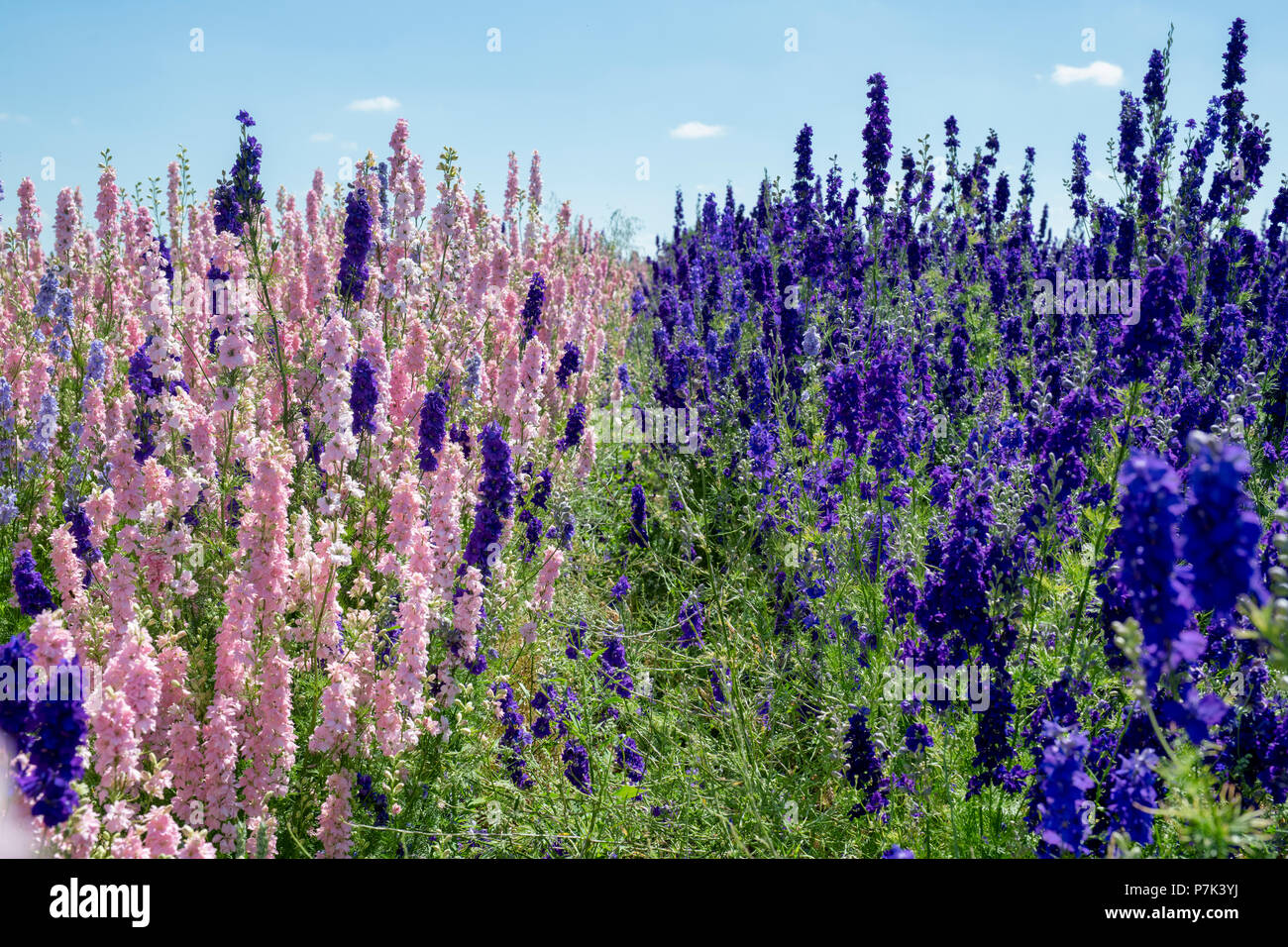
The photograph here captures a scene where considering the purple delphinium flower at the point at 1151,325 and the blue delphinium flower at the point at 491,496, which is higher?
the purple delphinium flower at the point at 1151,325

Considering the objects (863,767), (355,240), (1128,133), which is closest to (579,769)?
(863,767)

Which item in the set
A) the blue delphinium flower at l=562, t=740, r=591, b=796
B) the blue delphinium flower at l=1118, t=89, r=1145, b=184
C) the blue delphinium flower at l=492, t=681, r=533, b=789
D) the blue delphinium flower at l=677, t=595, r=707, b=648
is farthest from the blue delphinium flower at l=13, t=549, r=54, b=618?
the blue delphinium flower at l=1118, t=89, r=1145, b=184

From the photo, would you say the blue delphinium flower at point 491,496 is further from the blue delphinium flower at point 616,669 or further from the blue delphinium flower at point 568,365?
the blue delphinium flower at point 568,365

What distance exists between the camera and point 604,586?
5.34 metres

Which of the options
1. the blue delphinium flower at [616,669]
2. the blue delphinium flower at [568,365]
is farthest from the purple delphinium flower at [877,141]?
the blue delphinium flower at [616,669]

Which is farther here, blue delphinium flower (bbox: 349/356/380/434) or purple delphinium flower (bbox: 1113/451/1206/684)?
blue delphinium flower (bbox: 349/356/380/434)

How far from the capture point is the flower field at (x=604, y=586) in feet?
6.33

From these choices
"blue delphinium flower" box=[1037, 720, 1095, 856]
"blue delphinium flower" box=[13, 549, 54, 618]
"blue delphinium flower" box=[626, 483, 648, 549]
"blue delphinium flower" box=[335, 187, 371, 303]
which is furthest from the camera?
"blue delphinium flower" box=[626, 483, 648, 549]

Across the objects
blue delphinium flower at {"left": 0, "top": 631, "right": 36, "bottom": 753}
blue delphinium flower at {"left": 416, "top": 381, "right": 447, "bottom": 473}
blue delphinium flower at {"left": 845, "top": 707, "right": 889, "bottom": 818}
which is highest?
blue delphinium flower at {"left": 416, "top": 381, "right": 447, "bottom": 473}

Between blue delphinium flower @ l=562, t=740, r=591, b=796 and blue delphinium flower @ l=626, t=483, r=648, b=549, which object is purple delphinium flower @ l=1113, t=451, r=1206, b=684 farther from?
blue delphinium flower @ l=626, t=483, r=648, b=549

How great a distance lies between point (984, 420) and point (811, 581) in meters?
1.23

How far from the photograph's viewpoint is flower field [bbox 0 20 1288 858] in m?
1.93

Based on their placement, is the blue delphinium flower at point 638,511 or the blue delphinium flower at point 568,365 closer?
the blue delphinium flower at point 638,511

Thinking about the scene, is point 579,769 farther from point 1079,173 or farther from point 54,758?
point 1079,173
